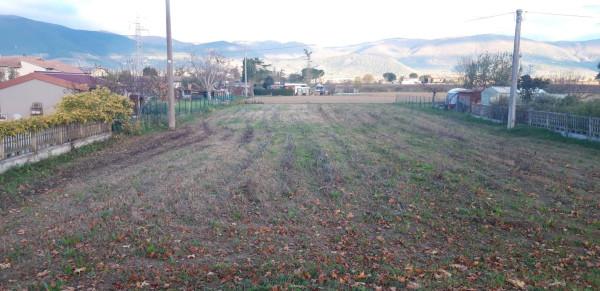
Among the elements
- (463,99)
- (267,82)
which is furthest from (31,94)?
(267,82)

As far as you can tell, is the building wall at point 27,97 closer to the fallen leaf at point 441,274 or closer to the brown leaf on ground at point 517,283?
the fallen leaf at point 441,274

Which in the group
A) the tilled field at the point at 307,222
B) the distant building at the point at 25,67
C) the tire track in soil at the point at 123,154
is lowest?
the tire track in soil at the point at 123,154

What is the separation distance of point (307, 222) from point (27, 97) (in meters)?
31.4

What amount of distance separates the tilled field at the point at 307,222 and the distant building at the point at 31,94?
59.9ft

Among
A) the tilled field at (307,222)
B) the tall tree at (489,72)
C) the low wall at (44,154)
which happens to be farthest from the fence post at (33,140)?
the tall tree at (489,72)

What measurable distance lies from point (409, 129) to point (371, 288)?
2257cm

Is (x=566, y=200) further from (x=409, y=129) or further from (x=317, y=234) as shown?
(x=409, y=129)

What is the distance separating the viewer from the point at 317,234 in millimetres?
8484

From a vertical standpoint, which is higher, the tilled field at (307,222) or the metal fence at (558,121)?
the metal fence at (558,121)

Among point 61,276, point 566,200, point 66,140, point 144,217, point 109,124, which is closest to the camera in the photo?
point 61,276

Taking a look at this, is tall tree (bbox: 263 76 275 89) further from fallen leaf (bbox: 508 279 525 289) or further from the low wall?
fallen leaf (bbox: 508 279 525 289)

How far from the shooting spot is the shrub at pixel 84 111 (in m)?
16.7

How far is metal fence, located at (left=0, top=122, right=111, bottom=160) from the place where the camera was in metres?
15.1

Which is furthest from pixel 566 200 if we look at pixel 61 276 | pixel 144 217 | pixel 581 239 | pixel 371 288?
pixel 61 276
